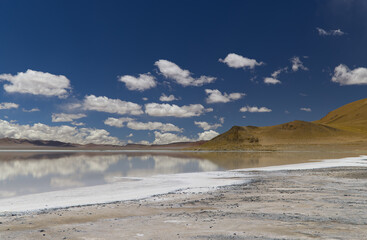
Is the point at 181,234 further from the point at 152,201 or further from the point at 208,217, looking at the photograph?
the point at 152,201

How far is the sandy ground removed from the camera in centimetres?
729

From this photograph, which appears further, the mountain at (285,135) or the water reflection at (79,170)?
the mountain at (285,135)

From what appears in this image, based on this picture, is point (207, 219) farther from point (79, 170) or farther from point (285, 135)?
point (285, 135)

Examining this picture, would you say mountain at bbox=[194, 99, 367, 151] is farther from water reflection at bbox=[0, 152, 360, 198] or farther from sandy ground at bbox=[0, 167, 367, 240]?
sandy ground at bbox=[0, 167, 367, 240]

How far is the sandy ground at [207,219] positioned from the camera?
729cm

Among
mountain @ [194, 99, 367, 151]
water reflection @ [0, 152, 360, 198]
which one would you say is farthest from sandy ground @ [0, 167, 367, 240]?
mountain @ [194, 99, 367, 151]

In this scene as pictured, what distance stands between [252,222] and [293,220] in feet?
3.80

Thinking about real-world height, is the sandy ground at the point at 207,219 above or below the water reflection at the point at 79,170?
below

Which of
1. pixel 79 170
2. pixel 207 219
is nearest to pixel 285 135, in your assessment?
pixel 79 170

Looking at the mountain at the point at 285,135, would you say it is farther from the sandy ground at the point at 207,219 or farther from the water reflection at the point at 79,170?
the sandy ground at the point at 207,219

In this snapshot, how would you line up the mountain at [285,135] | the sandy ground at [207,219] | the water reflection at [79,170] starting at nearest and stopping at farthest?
1. the sandy ground at [207,219]
2. the water reflection at [79,170]
3. the mountain at [285,135]

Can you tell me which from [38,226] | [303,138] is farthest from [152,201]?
[303,138]

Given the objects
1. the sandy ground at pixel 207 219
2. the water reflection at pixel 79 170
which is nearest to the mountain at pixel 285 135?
the water reflection at pixel 79 170

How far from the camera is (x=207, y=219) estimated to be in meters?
8.74
